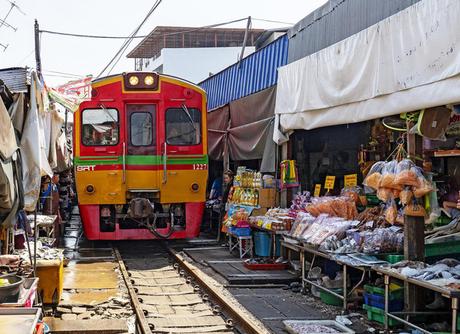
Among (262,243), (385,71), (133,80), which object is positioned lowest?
(262,243)

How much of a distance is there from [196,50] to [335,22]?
110 feet

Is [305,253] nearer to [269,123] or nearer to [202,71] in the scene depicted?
[269,123]

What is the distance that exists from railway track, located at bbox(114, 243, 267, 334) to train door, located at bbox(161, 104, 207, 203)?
4.10 feet

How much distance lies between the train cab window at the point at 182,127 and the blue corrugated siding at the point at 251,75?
59.4 inches

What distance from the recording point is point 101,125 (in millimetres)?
12391

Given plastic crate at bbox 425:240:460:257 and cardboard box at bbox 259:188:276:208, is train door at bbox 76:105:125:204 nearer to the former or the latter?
cardboard box at bbox 259:188:276:208

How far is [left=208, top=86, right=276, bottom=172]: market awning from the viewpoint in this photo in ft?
37.8

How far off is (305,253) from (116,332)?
3.44 metres

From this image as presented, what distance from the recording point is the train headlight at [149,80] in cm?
1245

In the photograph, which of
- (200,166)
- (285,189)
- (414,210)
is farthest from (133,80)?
(414,210)

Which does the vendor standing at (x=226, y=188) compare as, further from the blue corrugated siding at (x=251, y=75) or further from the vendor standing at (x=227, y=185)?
the blue corrugated siding at (x=251, y=75)

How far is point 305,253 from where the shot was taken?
9.05 metres

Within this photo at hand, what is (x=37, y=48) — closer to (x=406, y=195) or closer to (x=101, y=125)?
(x=101, y=125)

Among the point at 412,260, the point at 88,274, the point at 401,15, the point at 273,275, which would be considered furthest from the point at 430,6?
Answer: the point at 88,274
